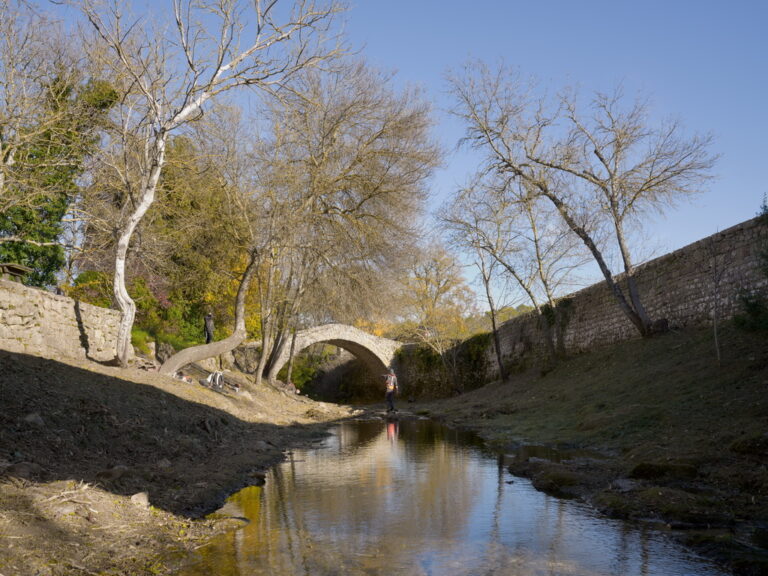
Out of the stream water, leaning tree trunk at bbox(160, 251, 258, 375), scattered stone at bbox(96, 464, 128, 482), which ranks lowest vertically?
the stream water

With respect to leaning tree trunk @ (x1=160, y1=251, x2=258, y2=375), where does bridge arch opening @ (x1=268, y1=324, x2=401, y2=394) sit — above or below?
above

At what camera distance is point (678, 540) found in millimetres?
4742

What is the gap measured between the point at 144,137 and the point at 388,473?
353 inches

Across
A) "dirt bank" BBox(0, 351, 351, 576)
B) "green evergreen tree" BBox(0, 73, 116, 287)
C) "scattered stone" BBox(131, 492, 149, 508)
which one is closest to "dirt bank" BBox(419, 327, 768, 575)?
"dirt bank" BBox(0, 351, 351, 576)

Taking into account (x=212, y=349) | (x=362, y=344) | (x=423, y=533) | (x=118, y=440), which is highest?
(x=362, y=344)

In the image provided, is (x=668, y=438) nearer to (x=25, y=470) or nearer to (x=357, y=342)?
(x=25, y=470)

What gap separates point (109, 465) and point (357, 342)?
92.0 ft

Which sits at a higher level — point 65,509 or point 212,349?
point 212,349

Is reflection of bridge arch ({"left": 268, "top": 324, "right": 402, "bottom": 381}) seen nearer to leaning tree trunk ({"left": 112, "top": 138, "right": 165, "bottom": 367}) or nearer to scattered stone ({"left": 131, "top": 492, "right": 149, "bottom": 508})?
leaning tree trunk ({"left": 112, "top": 138, "right": 165, "bottom": 367})

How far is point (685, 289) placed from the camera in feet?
53.9

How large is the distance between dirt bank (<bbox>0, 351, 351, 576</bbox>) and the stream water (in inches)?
17.6

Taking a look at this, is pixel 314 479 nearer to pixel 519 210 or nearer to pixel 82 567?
pixel 82 567

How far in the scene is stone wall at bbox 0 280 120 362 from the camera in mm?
10086

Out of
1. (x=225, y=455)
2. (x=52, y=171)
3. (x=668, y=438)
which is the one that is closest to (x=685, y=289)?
(x=668, y=438)
